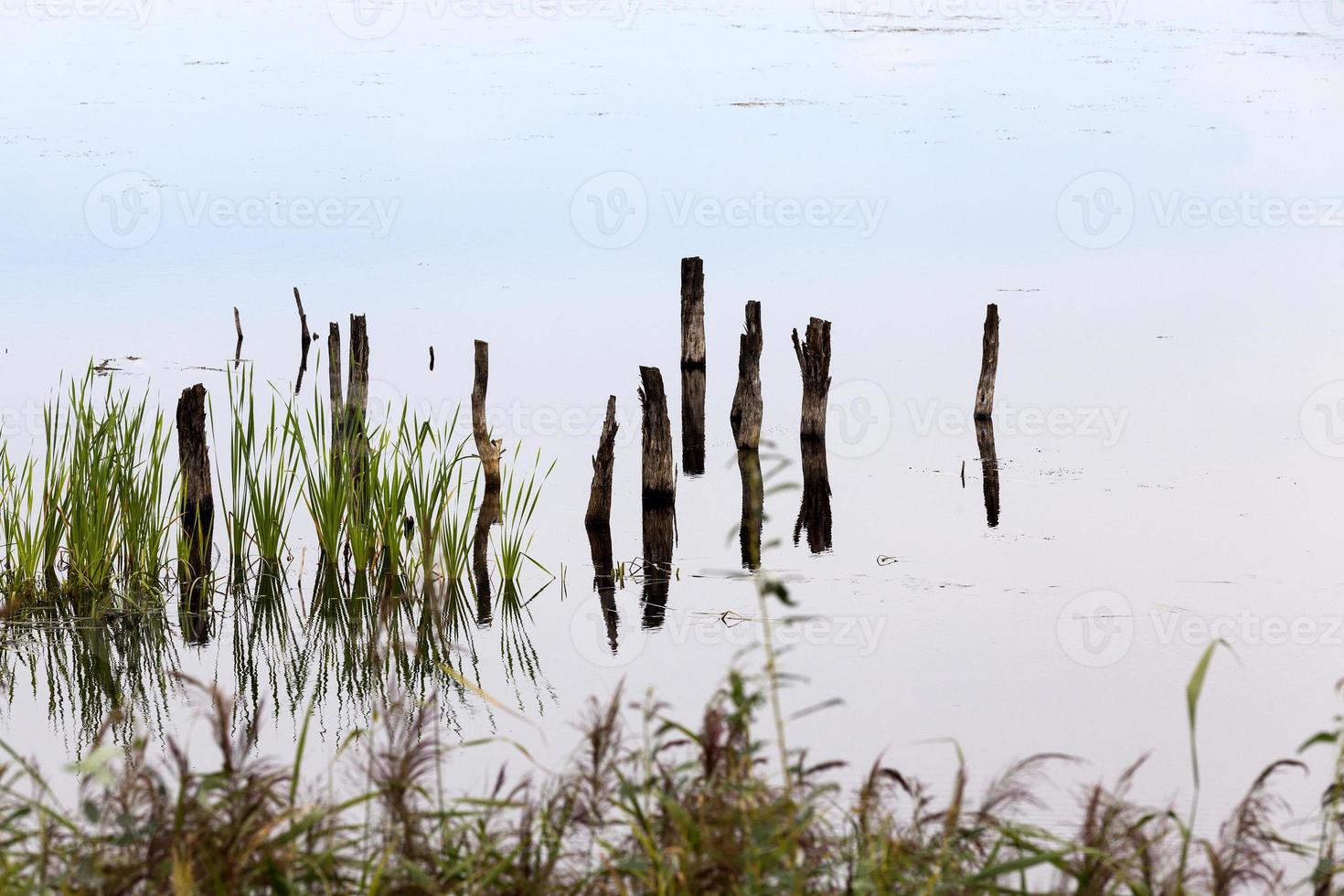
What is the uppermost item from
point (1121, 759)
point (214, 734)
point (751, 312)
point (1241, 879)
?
point (751, 312)

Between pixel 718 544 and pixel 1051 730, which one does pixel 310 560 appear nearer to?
pixel 718 544

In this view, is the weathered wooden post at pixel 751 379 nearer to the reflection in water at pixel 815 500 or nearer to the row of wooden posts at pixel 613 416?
the row of wooden posts at pixel 613 416

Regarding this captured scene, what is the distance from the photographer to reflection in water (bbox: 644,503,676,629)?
1224 centimetres

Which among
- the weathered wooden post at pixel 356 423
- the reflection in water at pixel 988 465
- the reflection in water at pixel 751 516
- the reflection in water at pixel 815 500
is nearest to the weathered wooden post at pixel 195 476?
the weathered wooden post at pixel 356 423

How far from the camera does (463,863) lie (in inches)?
156

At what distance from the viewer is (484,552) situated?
13305 millimetres

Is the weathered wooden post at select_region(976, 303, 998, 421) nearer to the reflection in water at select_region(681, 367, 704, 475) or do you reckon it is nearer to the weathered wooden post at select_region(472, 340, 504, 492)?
the reflection in water at select_region(681, 367, 704, 475)

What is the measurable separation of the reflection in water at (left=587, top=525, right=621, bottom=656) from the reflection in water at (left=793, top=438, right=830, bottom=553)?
7.58 feet

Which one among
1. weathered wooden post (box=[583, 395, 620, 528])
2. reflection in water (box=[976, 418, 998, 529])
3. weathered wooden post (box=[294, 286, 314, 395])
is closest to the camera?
A: weathered wooden post (box=[583, 395, 620, 528])

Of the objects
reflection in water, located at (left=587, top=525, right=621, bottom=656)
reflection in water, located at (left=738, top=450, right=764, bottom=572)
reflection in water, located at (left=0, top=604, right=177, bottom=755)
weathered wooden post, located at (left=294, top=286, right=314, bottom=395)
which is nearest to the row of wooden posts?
reflection in water, located at (left=587, top=525, right=621, bottom=656)

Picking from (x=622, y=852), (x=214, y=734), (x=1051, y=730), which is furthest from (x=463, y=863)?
(x=1051, y=730)

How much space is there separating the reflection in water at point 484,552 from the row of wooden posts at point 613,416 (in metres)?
0.03

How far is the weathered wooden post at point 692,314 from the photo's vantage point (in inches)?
723

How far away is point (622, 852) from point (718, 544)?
10.3 meters
